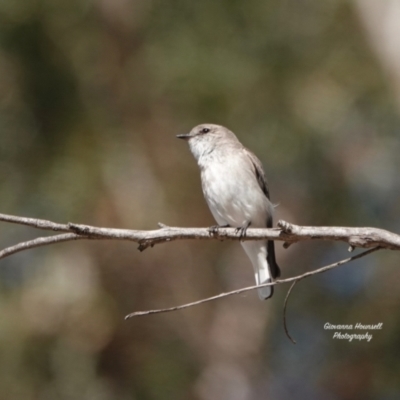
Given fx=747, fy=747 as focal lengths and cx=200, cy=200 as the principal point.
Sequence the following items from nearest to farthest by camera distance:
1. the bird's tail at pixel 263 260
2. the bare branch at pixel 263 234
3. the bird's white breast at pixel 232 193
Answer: the bare branch at pixel 263 234, the bird's white breast at pixel 232 193, the bird's tail at pixel 263 260

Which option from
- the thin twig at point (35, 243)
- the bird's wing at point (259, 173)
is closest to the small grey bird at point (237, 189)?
the bird's wing at point (259, 173)

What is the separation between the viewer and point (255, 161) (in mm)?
5949

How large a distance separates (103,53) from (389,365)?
5.36m

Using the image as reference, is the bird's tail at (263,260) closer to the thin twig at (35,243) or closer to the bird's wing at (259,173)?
the bird's wing at (259,173)

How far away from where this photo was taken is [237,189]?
17.9 feet

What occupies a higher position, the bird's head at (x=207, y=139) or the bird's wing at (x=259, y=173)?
the bird's head at (x=207, y=139)

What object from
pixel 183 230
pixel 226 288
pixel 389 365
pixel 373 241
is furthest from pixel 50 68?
pixel 373 241

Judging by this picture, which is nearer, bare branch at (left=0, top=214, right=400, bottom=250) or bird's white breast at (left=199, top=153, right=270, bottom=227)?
bare branch at (left=0, top=214, right=400, bottom=250)

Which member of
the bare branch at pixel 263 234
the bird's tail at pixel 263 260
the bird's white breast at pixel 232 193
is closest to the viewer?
the bare branch at pixel 263 234

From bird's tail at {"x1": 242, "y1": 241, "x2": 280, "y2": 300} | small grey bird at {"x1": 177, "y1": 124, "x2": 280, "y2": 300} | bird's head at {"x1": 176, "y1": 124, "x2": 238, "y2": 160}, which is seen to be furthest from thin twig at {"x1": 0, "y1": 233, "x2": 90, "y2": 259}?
bird's tail at {"x1": 242, "y1": 241, "x2": 280, "y2": 300}

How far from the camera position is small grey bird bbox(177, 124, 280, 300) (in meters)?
5.45

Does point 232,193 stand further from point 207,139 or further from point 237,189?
point 207,139

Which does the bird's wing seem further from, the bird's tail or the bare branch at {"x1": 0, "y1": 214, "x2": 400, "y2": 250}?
the bare branch at {"x1": 0, "y1": 214, "x2": 400, "y2": 250}

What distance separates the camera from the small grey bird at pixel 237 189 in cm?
545
